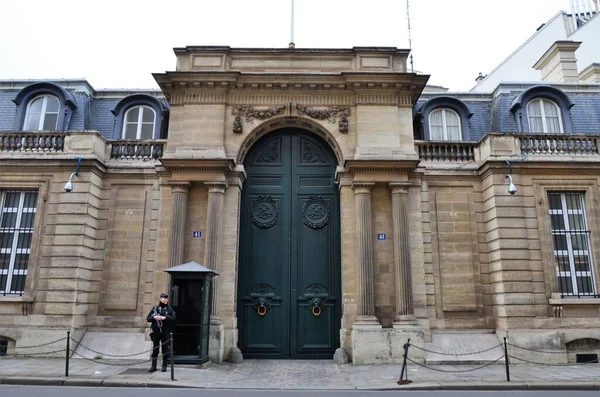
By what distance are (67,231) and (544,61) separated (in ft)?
72.2

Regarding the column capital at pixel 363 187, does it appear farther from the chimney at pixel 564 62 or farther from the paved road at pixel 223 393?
the chimney at pixel 564 62

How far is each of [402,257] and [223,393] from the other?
24.2ft

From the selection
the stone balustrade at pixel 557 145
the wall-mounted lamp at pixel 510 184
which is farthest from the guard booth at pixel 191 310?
the stone balustrade at pixel 557 145

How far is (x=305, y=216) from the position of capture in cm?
1625

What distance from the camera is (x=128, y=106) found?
17.6 metres

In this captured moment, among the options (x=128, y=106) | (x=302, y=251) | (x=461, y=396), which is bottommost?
(x=461, y=396)

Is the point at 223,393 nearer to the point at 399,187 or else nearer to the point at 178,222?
the point at 178,222

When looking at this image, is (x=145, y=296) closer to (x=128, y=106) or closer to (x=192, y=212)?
(x=192, y=212)

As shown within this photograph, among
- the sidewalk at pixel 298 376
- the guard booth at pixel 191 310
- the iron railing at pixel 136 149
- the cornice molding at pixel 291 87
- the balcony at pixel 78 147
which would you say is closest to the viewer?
the sidewalk at pixel 298 376

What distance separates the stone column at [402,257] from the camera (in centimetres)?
1453

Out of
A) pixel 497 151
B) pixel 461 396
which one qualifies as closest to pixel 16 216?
pixel 461 396

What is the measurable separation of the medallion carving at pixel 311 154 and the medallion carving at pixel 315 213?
1.39 m

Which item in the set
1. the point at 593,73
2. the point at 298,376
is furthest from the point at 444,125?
the point at 593,73

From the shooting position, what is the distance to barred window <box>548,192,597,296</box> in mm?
15391
